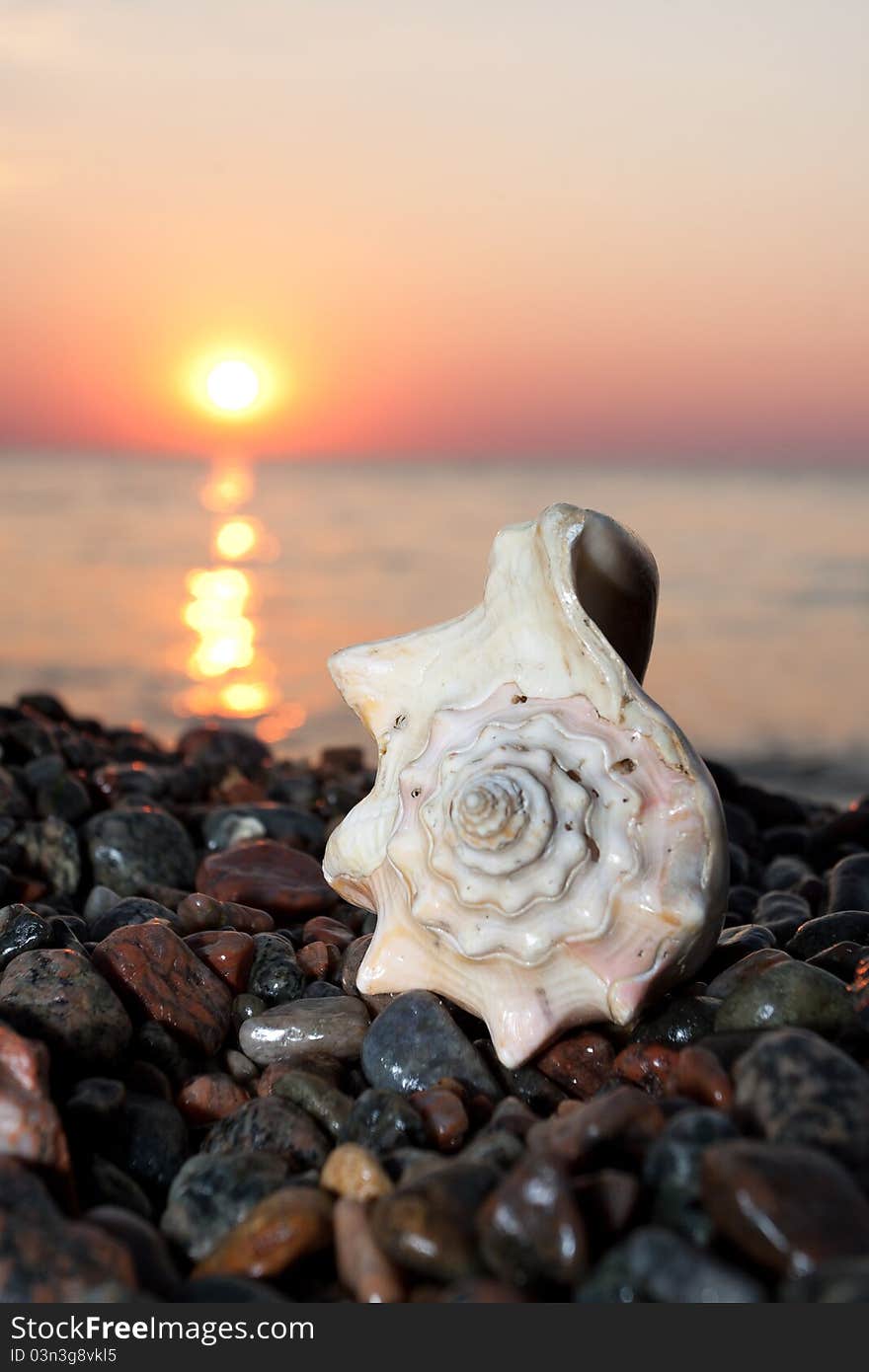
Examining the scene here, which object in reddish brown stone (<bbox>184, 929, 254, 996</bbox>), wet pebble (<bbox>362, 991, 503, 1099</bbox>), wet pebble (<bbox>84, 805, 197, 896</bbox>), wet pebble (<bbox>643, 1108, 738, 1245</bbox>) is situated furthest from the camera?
wet pebble (<bbox>84, 805, 197, 896</bbox>)

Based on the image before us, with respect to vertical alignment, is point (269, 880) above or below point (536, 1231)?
below

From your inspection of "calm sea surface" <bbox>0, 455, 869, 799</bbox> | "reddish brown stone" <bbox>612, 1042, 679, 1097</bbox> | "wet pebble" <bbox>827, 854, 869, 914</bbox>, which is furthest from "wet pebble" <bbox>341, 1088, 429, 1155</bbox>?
"calm sea surface" <bbox>0, 455, 869, 799</bbox>

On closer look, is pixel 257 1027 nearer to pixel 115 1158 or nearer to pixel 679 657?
pixel 115 1158

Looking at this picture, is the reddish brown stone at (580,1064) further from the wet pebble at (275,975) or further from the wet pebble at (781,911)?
the wet pebble at (781,911)

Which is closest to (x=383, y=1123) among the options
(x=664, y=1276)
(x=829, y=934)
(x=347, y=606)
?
(x=664, y=1276)

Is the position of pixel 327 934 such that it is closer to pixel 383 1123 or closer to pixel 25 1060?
pixel 383 1123

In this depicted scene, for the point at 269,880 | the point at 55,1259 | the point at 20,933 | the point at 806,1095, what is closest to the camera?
the point at 55,1259

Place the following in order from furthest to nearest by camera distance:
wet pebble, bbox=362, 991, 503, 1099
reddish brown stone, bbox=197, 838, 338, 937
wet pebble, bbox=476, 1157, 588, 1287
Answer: reddish brown stone, bbox=197, 838, 338, 937 < wet pebble, bbox=362, 991, 503, 1099 < wet pebble, bbox=476, 1157, 588, 1287

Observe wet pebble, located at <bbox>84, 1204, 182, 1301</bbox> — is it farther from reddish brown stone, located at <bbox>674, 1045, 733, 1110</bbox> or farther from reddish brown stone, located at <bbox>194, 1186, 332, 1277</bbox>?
reddish brown stone, located at <bbox>674, 1045, 733, 1110</bbox>
